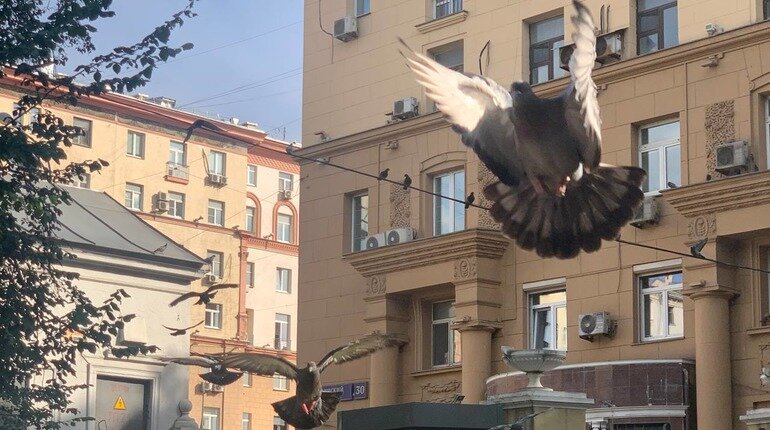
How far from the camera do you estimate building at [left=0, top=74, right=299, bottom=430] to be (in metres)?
60.2

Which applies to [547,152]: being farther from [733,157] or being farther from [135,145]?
[135,145]

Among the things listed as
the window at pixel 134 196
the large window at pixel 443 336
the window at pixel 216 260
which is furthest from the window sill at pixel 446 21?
the window at pixel 216 260

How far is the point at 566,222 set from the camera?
7.93 m

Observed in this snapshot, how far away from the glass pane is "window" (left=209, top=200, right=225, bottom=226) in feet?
129

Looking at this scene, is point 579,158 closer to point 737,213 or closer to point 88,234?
point 737,213

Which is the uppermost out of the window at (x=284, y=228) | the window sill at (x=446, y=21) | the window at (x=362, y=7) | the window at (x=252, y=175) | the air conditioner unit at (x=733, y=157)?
the window at (x=252, y=175)

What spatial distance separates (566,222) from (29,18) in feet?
29.2

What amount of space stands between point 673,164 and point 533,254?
9.20 feet

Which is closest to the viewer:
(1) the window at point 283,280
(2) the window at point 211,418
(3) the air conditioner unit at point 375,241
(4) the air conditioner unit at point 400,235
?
(4) the air conditioner unit at point 400,235

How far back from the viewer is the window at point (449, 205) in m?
30.1

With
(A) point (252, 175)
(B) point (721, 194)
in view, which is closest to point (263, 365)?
(B) point (721, 194)

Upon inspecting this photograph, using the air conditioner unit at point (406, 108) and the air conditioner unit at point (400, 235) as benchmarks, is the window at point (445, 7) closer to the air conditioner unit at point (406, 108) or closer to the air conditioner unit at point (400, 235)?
the air conditioner unit at point (406, 108)

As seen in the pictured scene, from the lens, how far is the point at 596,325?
26.5 meters

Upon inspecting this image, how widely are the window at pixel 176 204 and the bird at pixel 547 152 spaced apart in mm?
54918
